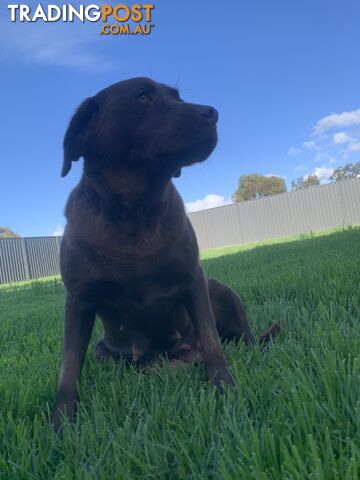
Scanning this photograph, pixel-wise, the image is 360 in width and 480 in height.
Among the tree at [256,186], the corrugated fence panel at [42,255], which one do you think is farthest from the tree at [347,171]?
the corrugated fence panel at [42,255]

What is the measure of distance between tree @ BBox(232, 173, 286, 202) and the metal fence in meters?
16.7

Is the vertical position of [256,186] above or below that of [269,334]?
Result: above

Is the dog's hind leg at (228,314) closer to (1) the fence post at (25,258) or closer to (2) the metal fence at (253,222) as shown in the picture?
(2) the metal fence at (253,222)

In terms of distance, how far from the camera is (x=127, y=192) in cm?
209

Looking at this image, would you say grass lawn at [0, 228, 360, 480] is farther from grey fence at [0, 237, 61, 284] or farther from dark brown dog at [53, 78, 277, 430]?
grey fence at [0, 237, 61, 284]

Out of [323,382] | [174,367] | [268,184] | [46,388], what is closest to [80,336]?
[46,388]

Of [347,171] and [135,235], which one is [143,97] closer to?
[135,235]

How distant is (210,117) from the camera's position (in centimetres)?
210

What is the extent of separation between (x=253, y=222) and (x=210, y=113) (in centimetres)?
2130

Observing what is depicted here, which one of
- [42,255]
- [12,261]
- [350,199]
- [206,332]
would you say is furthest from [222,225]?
[206,332]

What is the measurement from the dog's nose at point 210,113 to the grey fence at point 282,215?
717 inches

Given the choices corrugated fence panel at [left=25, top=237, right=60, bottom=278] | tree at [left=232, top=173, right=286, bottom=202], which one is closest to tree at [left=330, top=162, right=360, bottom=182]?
tree at [left=232, top=173, right=286, bottom=202]

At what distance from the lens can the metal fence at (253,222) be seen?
1983cm

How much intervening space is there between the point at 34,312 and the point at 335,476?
13.2 feet
